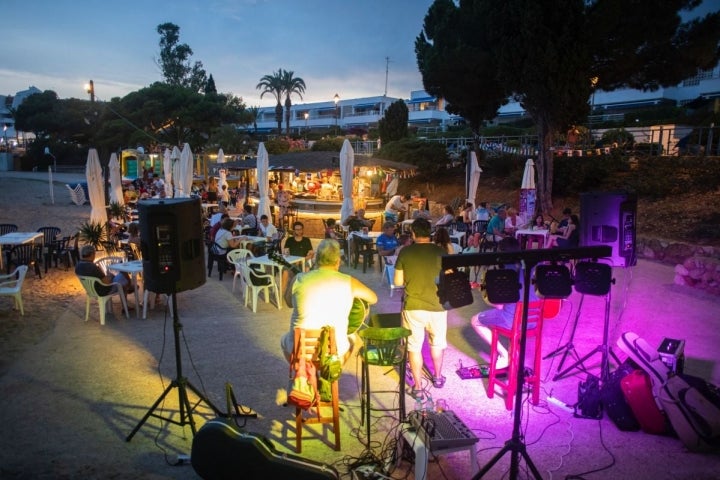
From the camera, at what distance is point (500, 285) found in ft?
10.8

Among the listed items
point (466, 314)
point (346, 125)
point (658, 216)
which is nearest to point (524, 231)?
point (466, 314)

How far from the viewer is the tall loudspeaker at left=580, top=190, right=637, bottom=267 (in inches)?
189

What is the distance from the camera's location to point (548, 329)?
6484mm

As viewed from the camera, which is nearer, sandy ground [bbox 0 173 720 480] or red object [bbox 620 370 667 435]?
sandy ground [bbox 0 173 720 480]

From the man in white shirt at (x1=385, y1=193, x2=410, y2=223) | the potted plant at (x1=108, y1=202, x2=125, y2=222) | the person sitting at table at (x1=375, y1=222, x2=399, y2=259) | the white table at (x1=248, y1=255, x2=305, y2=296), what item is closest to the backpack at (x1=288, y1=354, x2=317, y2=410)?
the white table at (x1=248, y1=255, x2=305, y2=296)

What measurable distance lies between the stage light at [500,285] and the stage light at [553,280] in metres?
0.28

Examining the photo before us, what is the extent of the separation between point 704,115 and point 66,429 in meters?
24.7

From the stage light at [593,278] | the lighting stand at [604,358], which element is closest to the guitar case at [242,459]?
the stage light at [593,278]

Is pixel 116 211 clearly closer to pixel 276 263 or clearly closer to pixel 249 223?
pixel 249 223

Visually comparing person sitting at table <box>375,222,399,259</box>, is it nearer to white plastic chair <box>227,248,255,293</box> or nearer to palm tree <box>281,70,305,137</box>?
white plastic chair <box>227,248,255,293</box>

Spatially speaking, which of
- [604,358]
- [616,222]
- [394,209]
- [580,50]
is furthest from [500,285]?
[580,50]

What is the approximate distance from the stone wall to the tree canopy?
16.3 feet

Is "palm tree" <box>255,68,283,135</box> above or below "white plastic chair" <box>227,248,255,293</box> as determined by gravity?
above

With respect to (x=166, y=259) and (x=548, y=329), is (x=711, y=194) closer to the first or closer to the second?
(x=548, y=329)
